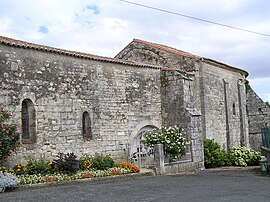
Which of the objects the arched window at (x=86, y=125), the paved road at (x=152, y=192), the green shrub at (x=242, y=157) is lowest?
the paved road at (x=152, y=192)

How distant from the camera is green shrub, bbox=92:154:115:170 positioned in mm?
13445

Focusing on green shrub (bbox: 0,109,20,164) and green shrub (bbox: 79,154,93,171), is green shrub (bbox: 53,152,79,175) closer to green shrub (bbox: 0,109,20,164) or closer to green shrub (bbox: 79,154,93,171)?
green shrub (bbox: 79,154,93,171)

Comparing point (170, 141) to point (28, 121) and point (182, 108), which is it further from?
point (28, 121)

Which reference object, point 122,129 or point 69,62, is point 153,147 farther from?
point 69,62

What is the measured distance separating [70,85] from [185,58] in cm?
771

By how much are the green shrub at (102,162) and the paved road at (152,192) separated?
4.84ft

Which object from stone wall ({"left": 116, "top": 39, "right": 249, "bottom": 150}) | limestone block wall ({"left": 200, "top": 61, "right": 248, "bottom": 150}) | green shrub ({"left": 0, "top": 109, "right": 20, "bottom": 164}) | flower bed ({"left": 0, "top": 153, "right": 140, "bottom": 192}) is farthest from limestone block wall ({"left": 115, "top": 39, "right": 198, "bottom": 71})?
green shrub ({"left": 0, "top": 109, "right": 20, "bottom": 164})

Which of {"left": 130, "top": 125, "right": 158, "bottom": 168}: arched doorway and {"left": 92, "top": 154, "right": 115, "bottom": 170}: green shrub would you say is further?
{"left": 130, "top": 125, "right": 158, "bottom": 168}: arched doorway

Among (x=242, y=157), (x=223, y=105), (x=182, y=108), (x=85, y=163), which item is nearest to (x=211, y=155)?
(x=242, y=157)

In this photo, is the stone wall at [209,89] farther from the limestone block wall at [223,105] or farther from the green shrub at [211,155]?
the green shrub at [211,155]

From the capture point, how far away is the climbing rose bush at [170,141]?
15.0 metres

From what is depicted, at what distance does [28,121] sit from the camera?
12758 millimetres

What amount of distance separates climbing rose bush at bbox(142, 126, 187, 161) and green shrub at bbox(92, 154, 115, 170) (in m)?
1.90

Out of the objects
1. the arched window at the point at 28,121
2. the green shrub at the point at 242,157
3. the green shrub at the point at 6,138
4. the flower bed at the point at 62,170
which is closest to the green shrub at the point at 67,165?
the flower bed at the point at 62,170
